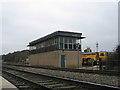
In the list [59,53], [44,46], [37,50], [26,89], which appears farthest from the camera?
[37,50]

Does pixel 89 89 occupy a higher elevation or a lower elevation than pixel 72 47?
lower

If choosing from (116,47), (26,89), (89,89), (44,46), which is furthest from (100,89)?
(44,46)

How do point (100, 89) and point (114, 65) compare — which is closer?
point (100, 89)

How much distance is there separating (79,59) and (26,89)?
2370cm

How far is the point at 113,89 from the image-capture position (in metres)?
7.12

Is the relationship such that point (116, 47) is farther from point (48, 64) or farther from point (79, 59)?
point (48, 64)

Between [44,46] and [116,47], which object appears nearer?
[116,47]

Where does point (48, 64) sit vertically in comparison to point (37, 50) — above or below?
below

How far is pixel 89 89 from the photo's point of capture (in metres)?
7.98

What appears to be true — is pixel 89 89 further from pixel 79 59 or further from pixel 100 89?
pixel 79 59

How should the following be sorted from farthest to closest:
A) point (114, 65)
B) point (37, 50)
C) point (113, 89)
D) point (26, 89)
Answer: point (37, 50) < point (114, 65) < point (26, 89) < point (113, 89)


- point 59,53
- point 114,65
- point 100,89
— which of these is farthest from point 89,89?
point 59,53

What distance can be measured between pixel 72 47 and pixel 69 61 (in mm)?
3051

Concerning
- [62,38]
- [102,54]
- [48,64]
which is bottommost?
[48,64]
